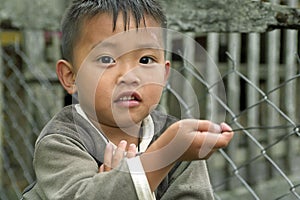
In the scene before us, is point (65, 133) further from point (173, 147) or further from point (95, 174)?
point (173, 147)

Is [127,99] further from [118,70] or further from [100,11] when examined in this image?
[100,11]

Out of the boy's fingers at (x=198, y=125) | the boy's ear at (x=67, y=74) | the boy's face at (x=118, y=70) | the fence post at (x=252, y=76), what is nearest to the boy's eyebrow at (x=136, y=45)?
the boy's face at (x=118, y=70)

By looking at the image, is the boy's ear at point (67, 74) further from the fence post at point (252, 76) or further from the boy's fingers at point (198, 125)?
the fence post at point (252, 76)

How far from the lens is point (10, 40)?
3.45m

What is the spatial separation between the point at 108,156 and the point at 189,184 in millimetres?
195

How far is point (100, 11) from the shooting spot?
3.75ft

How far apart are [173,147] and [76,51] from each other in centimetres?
32

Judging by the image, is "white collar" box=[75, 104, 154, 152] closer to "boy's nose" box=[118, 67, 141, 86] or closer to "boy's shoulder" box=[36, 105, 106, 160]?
"boy's shoulder" box=[36, 105, 106, 160]

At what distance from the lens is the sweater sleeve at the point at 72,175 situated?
101 centimetres

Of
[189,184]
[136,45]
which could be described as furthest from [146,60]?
[189,184]

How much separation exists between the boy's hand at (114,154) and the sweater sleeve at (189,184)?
162mm

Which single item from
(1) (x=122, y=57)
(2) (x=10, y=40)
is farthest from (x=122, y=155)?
(2) (x=10, y=40)

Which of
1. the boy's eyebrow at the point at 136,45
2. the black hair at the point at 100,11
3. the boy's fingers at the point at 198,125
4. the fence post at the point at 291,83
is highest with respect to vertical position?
the black hair at the point at 100,11

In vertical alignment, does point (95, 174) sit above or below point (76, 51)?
below
